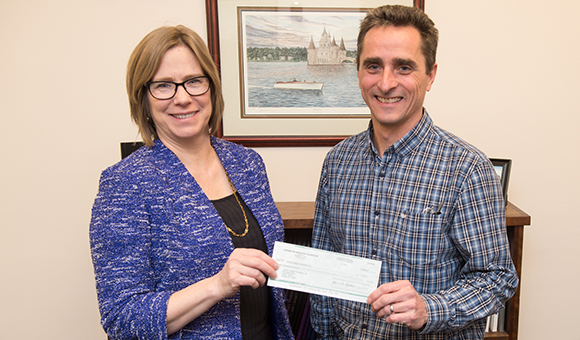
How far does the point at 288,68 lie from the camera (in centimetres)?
215

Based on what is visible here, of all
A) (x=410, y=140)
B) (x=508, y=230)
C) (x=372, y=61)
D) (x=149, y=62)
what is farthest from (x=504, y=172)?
(x=149, y=62)

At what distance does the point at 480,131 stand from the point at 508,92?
25 cm

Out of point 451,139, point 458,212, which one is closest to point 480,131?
point 451,139

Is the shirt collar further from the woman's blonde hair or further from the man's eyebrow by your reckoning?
the woman's blonde hair

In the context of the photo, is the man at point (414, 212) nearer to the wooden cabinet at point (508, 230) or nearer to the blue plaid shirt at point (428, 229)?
the blue plaid shirt at point (428, 229)

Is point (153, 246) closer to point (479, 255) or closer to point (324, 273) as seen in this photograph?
point (324, 273)

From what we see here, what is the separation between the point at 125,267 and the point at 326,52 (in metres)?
1.49

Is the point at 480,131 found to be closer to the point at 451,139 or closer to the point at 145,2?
the point at 451,139

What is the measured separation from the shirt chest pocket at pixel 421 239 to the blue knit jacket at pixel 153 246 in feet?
1.79

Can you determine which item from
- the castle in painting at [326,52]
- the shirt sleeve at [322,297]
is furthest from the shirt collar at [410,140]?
the castle in painting at [326,52]

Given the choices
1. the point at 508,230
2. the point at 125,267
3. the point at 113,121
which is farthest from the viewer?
Answer: the point at 113,121

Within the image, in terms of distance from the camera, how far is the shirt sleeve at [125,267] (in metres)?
1.12

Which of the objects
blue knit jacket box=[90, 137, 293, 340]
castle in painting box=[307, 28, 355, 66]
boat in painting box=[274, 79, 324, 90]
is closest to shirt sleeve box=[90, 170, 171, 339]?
blue knit jacket box=[90, 137, 293, 340]

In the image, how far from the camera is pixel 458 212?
4.03 feet
